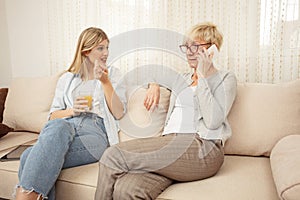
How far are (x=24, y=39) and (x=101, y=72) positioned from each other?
4.56ft

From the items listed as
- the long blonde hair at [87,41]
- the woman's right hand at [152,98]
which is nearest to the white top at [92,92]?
the long blonde hair at [87,41]

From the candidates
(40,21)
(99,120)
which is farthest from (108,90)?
(40,21)

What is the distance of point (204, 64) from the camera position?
163 cm

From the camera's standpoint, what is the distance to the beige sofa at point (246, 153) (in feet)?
4.16

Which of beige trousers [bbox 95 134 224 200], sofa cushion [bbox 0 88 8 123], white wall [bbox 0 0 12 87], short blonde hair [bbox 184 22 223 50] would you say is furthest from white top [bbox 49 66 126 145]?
white wall [bbox 0 0 12 87]

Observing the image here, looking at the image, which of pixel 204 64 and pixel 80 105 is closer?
pixel 204 64

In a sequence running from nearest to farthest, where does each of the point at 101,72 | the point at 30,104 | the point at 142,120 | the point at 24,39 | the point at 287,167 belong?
the point at 287,167
the point at 101,72
the point at 142,120
the point at 30,104
the point at 24,39

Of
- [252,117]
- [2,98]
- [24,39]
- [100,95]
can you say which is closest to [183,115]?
[252,117]

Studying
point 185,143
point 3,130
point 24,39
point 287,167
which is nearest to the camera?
point 287,167

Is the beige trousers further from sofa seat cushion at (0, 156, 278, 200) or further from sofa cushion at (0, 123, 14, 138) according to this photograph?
sofa cushion at (0, 123, 14, 138)

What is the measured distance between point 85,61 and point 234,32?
918mm

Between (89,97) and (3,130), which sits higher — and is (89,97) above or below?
above

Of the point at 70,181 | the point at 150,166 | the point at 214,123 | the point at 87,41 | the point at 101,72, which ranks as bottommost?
the point at 70,181

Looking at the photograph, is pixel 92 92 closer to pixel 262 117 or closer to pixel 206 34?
pixel 206 34
